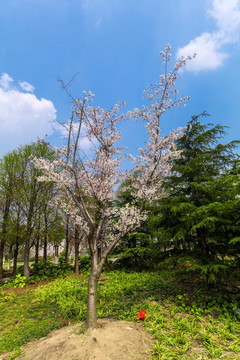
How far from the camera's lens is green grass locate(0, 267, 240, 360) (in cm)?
388

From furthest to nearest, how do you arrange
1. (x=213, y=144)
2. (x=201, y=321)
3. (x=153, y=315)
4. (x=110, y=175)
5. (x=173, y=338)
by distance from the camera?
(x=213, y=144) < (x=110, y=175) < (x=153, y=315) < (x=201, y=321) < (x=173, y=338)

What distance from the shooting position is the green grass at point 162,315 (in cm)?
388

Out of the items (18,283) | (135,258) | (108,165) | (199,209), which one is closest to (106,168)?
(108,165)

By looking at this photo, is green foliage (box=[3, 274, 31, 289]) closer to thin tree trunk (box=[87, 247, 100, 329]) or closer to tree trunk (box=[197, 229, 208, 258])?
thin tree trunk (box=[87, 247, 100, 329])

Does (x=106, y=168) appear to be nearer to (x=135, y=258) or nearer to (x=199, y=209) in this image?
(x=199, y=209)

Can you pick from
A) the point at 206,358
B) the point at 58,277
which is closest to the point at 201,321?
the point at 206,358

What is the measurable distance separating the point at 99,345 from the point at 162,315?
2.21 m

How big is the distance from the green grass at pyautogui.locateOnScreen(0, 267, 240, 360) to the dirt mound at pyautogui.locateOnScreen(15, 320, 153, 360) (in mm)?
327

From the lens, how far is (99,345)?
12.2ft

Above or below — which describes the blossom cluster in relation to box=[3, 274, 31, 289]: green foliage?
above

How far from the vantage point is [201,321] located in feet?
15.7

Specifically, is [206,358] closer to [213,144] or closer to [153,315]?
[153,315]

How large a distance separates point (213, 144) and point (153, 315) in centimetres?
655

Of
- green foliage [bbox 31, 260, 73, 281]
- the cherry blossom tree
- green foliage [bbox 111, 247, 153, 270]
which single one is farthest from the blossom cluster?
green foliage [bbox 31, 260, 73, 281]
